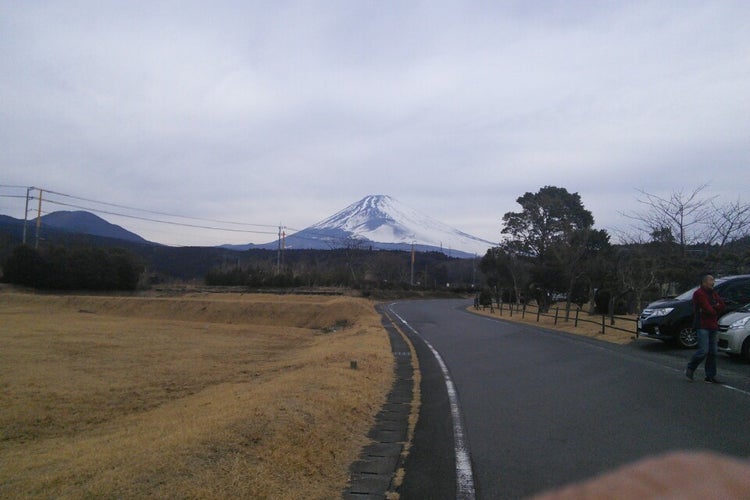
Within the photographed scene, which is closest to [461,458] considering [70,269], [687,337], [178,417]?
[178,417]

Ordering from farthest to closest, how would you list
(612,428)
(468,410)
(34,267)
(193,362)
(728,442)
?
(34,267)
(193,362)
(468,410)
(612,428)
(728,442)

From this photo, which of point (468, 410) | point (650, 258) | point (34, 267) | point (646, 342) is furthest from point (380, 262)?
point (468, 410)

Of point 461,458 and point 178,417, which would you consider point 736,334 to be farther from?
point 178,417

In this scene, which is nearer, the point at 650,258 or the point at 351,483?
the point at 351,483

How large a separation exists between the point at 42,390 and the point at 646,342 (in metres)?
15.5

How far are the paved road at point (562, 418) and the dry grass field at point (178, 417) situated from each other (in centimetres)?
94

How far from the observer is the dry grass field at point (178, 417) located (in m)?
4.64

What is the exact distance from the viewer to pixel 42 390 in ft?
41.3

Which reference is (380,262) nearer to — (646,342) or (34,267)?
(34,267)

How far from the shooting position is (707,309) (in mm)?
9352

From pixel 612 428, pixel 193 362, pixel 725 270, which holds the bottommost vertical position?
pixel 193 362

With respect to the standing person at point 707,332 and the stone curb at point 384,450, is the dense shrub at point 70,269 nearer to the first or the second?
the stone curb at point 384,450

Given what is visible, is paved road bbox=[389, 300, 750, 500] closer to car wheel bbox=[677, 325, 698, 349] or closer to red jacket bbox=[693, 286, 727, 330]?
red jacket bbox=[693, 286, 727, 330]

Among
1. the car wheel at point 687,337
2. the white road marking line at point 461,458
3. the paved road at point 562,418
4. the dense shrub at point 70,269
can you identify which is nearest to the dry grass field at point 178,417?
the paved road at point 562,418
